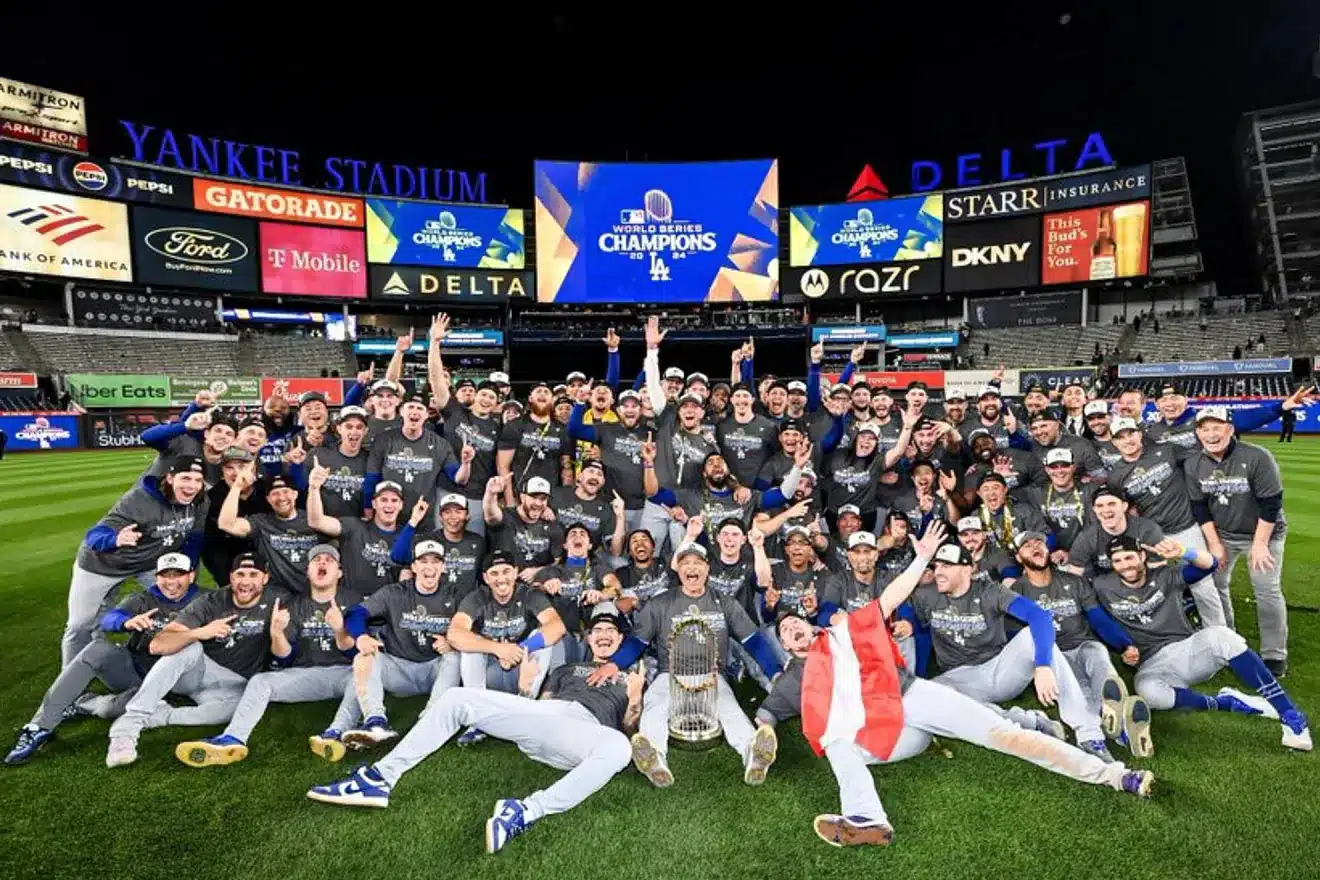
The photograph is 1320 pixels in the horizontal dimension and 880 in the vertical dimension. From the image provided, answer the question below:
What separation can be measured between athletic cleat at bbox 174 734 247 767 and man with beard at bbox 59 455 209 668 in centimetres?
195

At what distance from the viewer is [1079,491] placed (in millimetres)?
7645

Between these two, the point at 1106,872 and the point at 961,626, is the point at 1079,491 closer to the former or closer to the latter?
the point at 961,626

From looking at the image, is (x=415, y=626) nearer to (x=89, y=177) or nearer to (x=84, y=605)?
(x=84, y=605)

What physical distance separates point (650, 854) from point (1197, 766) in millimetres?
3930

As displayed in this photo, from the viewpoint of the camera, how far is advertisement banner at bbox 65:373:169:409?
112ft

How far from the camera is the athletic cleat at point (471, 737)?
5637mm

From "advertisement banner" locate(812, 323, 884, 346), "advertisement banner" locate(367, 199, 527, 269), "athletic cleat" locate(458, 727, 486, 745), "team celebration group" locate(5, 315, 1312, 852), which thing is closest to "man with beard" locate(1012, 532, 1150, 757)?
"team celebration group" locate(5, 315, 1312, 852)

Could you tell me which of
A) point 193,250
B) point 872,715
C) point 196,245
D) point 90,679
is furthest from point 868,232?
Result: point 90,679

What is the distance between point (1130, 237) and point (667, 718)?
47.7m

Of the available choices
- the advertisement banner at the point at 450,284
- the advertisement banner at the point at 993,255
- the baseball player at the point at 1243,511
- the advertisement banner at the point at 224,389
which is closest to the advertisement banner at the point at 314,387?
the advertisement banner at the point at 224,389

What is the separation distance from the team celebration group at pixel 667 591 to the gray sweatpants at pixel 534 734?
2 centimetres

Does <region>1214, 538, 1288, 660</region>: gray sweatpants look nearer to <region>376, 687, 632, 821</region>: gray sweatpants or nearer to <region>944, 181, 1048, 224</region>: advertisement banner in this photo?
<region>376, 687, 632, 821</region>: gray sweatpants

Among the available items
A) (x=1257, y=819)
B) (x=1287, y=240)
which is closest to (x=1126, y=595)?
(x=1257, y=819)

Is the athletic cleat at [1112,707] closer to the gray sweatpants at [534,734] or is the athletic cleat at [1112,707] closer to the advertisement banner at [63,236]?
the gray sweatpants at [534,734]
